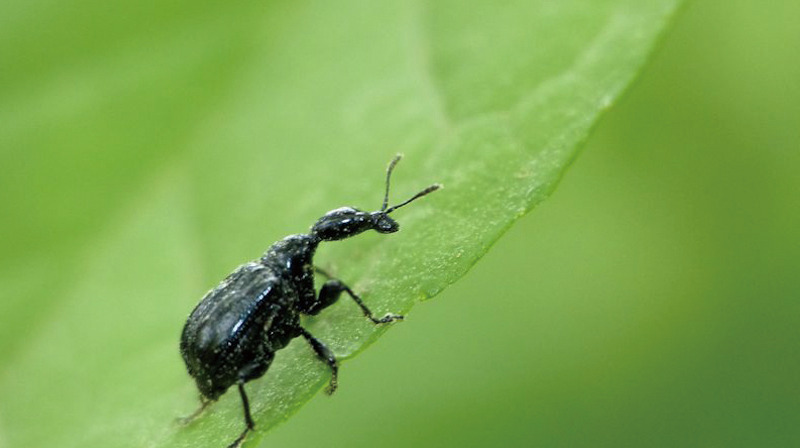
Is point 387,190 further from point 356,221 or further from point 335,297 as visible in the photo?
point 335,297

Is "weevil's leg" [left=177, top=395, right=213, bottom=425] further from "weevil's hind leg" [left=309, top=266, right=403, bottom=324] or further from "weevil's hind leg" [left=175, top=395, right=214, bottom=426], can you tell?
"weevil's hind leg" [left=309, top=266, right=403, bottom=324]

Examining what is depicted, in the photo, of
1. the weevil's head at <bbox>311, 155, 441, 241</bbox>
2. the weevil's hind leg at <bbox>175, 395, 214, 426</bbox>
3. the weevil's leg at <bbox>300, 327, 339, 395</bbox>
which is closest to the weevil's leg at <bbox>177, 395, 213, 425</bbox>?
the weevil's hind leg at <bbox>175, 395, 214, 426</bbox>

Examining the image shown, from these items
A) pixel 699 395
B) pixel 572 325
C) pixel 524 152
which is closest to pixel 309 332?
pixel 524 152

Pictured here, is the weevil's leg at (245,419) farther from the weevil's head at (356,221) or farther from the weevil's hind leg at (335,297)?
the weevil's head at (356,221)

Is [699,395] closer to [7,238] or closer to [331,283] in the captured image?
[331,283]

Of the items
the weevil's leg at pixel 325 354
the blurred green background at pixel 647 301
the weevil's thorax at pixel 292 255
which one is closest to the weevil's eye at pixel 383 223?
the weevil's thorax at pixel 292 255

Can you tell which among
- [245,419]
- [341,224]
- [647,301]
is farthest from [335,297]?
[647,301]
